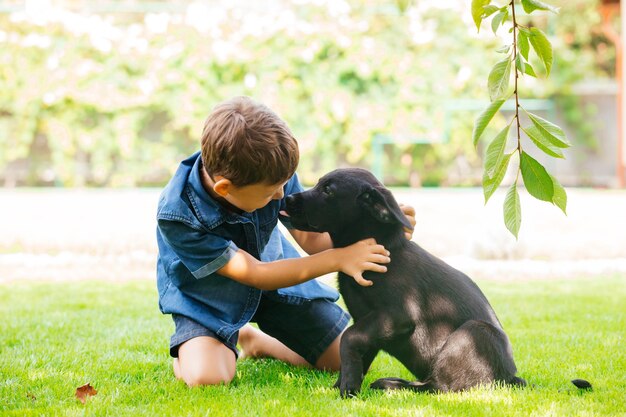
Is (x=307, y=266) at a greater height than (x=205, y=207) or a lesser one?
lesser

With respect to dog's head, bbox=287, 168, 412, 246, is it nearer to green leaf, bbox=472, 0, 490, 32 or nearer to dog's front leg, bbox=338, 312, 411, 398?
dog's front leg, bbox=338, 312, 411, 398

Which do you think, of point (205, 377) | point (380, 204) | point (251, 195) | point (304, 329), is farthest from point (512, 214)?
point (304, 329)

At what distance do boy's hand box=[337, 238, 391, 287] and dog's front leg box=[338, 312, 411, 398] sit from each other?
5.4 inches

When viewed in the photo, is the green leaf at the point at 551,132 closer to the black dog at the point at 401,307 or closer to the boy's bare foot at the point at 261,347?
the black dog at the point at 401,307

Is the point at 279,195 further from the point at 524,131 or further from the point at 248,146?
the point at 524,131

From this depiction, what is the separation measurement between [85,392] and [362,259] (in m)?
1.10

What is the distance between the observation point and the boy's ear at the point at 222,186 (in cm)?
281

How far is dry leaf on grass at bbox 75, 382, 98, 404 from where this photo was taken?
2676 mm

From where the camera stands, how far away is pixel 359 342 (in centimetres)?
265

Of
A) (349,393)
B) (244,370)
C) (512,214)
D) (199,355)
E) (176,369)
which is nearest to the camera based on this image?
(512,214)

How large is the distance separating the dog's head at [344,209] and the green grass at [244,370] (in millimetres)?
581

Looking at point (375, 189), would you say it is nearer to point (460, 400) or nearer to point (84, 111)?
point (460, 400)

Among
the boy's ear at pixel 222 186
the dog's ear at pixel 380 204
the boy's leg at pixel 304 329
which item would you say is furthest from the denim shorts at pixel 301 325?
the dog's ear at pixel 380 204

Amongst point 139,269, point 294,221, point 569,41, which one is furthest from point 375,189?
point 569,41
